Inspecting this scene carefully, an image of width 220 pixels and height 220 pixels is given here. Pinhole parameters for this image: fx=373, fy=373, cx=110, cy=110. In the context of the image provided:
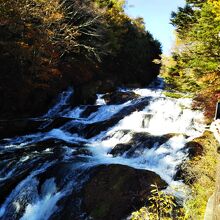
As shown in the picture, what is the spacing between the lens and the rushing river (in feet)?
38.9

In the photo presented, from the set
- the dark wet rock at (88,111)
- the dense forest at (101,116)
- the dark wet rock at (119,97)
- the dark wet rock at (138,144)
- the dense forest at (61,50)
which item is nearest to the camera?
the dense forest at (101,116)

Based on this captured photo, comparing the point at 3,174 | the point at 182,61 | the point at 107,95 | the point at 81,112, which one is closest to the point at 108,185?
the point at 3,174

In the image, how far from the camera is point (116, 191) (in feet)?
37.5

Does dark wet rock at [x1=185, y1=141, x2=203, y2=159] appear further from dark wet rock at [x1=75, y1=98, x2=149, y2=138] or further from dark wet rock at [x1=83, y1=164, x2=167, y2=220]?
dark wet rock at [x1=75, y1=98, x2=149, y2=138]

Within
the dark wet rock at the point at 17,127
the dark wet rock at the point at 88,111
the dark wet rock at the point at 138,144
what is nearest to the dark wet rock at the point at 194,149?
the dark wet rock at the point at 138,144

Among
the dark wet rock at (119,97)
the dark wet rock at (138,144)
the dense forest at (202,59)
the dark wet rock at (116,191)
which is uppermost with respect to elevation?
the dense forest at (202,59)

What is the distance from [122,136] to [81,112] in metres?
7.76

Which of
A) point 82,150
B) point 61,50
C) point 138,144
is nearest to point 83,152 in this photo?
point 82,150

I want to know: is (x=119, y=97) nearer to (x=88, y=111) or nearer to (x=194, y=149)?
(x=88, y=111)

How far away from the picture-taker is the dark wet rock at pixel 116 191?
1076cm

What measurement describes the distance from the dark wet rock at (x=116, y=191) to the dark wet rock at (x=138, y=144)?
115 inches

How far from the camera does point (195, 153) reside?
47.5 ft

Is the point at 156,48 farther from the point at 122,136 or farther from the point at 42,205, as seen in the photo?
the point at 42,205

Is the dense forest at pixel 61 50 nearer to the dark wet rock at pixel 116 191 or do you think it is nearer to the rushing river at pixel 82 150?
the rushing river at pixel 82 150
